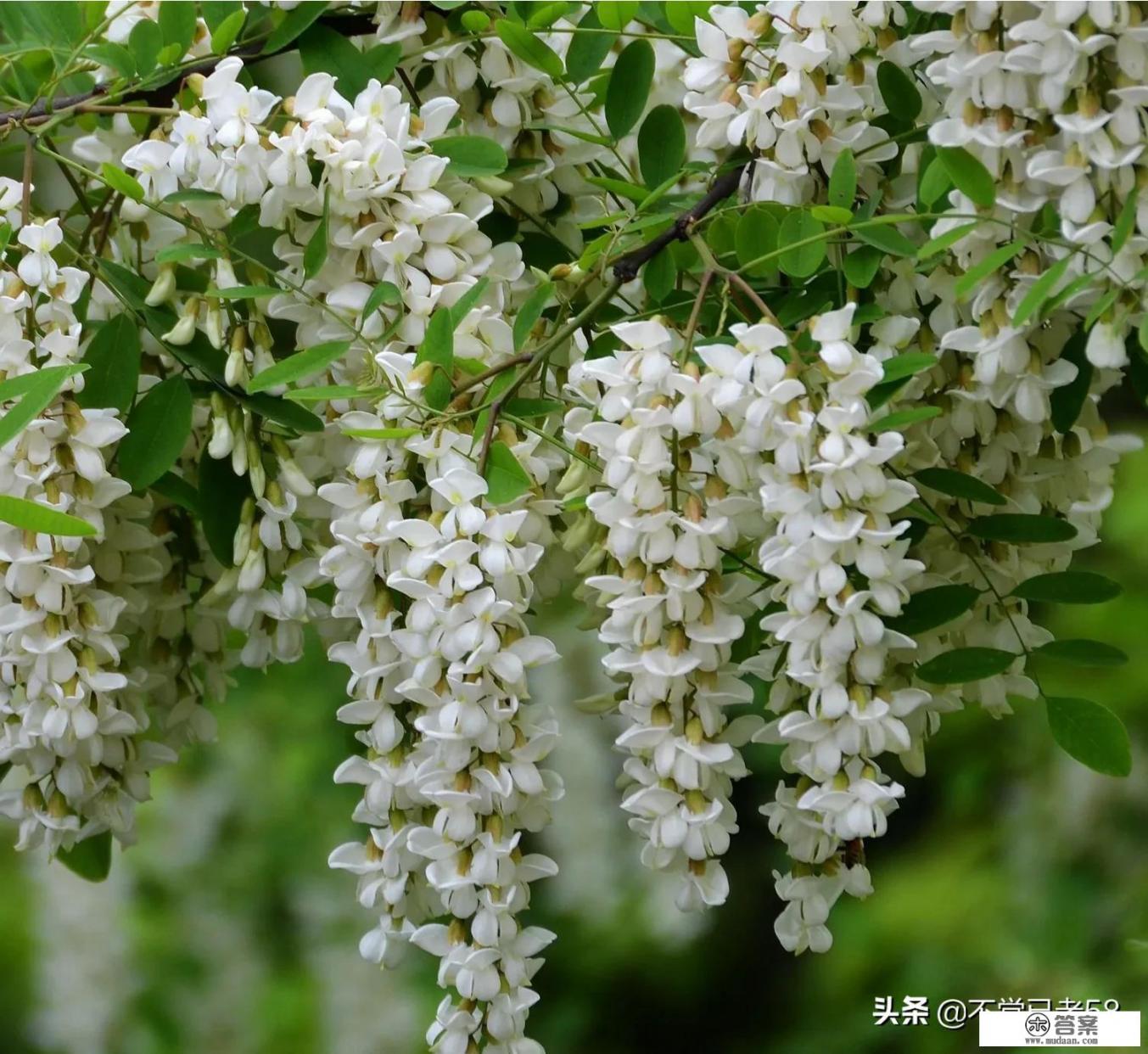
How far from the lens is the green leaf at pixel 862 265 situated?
2.14 feet

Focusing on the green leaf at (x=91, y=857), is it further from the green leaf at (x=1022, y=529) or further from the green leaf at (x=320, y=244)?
the green leaf at (x=1022, y=529)

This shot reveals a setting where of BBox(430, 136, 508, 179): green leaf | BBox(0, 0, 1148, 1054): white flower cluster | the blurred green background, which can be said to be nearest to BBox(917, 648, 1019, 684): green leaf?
BBox(0, 0, 1148, 1054): white flower cluster

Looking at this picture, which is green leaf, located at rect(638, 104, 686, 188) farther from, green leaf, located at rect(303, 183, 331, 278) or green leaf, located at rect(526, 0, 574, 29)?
green leaf, located at rect(303, 183, 331, 278)

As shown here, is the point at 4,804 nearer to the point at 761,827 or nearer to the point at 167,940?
the point at 167,940

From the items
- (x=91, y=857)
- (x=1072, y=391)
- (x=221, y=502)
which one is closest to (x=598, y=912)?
(x=91, y=857)

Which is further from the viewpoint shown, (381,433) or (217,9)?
(217,9)

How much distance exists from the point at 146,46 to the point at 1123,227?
19.7 inches

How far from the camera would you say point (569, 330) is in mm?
652

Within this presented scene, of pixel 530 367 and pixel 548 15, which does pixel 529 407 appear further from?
pixel 548 15

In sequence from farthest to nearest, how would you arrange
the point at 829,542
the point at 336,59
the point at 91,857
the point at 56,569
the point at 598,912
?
1. the point at 598,912
2. the point at 91,857
3. the point at 336,59
4. the point at 56,569
5. the point at 829,542

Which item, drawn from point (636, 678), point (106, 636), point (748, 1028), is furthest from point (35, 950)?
point (636, 678)

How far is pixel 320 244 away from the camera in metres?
0.68

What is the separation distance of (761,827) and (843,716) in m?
1.65

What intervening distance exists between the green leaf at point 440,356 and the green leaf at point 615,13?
211 mm
